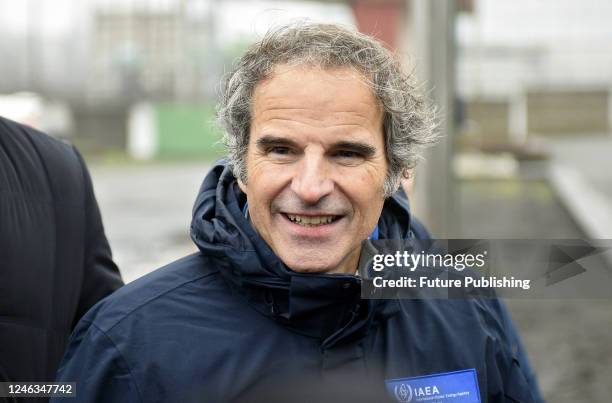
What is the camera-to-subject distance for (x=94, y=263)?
6.91ft

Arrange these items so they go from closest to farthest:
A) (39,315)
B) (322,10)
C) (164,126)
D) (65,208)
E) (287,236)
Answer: (287,236)
(39,315)
(65,208)
(322,10)
(164,126)

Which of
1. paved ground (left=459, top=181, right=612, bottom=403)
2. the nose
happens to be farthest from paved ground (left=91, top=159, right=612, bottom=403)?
the nose

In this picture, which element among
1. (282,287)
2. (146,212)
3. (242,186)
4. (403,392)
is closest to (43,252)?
(242,186)

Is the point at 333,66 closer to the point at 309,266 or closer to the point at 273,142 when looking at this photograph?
the point at 273,142

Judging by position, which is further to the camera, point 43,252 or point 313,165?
point 43,252

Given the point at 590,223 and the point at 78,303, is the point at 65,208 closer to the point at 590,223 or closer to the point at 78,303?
the point at 78,303

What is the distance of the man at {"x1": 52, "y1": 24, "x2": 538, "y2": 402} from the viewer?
167 centimetres

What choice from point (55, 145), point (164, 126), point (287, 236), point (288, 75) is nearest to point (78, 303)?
point (55, 145)

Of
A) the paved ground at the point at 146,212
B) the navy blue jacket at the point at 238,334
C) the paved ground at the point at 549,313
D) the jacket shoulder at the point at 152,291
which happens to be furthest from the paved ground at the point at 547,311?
the jacket shoulder at the point at 152,291

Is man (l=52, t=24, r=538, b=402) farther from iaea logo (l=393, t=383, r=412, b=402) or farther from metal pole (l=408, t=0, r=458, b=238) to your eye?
metal pole (l=408, t=0, r=458, b=238)

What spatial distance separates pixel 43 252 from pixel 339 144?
71 cm

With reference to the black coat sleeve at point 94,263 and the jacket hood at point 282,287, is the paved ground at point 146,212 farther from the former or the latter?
the jacket hood at point 282,287

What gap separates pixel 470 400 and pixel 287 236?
493mm

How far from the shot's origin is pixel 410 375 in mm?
1753
